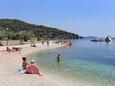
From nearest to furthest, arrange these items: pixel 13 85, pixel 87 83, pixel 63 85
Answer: pixel 13 85, pixel 63 85, pixel 87 83

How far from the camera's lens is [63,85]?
19.6 m

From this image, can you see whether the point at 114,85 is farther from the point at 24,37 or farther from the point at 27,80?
the point at 24,37

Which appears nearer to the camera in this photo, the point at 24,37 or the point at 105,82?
the point at 105,82

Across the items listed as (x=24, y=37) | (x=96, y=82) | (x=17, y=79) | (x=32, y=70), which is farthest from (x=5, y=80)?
(x=24, y=37)

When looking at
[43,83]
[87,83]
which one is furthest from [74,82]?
[43,83]

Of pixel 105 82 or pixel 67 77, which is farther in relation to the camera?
pixel 67 77

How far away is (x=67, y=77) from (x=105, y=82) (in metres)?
3.32

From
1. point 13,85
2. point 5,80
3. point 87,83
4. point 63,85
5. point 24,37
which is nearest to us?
point 13,85

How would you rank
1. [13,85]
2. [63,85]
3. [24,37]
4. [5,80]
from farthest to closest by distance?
[24,37] < [63,85] < [5,80] < [13,85]

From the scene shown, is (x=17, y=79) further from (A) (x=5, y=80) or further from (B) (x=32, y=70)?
(B) (x=32, y=70)

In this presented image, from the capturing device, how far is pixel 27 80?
1831 cm

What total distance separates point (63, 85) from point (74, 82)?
1.88 metres

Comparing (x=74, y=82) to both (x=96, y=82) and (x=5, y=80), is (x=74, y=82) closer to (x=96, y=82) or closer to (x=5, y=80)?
(x=96, y=82)

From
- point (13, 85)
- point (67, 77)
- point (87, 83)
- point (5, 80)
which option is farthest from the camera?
point (67, 77)
